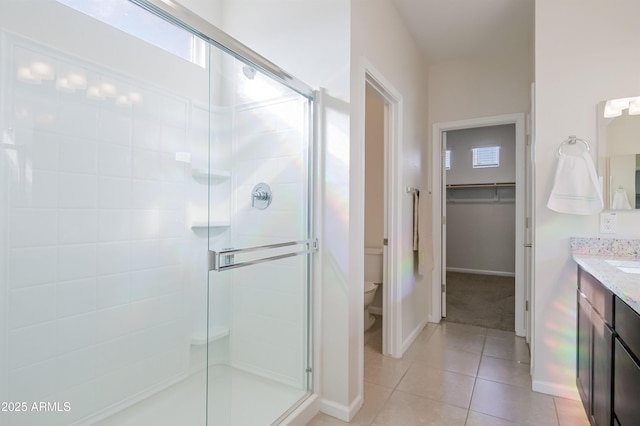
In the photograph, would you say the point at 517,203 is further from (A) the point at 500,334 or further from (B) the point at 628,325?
(B) the point at 628,325

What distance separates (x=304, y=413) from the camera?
6.12 feet

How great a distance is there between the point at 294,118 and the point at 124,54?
39.9 inches

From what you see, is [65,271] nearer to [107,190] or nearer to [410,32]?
[107,190]

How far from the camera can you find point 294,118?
2.03m

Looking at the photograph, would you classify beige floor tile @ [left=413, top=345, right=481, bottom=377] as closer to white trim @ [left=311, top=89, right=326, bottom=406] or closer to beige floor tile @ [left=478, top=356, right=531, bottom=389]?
beige floor tile @ [left=478, top=356, right=531, bottom=389]

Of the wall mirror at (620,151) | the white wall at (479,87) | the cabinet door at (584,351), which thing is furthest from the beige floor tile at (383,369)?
the white wall at (479,87)

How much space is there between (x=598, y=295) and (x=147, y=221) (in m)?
2.43

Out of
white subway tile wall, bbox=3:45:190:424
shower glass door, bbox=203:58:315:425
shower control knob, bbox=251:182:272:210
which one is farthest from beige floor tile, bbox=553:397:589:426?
white subway tile wall, bbox=3:45:190:424

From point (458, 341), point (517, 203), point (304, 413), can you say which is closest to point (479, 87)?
point (517, 203)

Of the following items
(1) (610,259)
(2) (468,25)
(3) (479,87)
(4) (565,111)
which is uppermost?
(2) (468,25)

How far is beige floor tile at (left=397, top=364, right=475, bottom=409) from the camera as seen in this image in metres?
2.13

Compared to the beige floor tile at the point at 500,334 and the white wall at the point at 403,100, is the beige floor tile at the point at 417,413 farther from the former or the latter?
the beige floor tile at the point at 500,334

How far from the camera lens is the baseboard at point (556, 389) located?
6.97 ft

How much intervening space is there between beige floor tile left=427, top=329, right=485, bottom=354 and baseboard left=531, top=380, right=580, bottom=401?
66 cm
